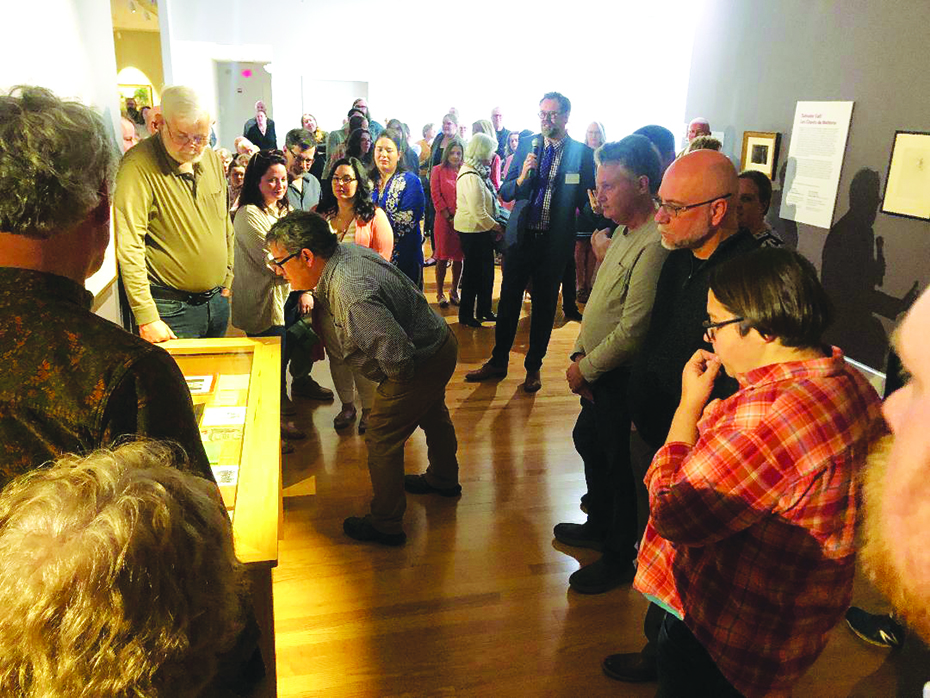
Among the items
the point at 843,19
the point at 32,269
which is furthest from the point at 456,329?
the point at 32,269

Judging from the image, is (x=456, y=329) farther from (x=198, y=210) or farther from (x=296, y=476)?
(x=198, y=210)

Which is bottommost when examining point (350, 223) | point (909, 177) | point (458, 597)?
point (458, 597)

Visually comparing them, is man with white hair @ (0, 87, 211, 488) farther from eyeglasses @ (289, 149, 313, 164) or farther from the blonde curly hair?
eyeglasses @ (289, 149, 313, 164)

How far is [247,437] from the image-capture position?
6.30 ft

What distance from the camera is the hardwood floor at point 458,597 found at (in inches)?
89.7

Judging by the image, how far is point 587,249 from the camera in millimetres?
7094

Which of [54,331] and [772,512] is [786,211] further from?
[54,331]

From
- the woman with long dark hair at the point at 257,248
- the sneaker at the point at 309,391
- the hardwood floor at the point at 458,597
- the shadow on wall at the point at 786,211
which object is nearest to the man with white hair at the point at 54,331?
the hardwood floor at the point at 458,597

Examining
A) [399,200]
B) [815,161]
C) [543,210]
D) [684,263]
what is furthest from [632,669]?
[399,200]

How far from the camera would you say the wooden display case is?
1.51 meters

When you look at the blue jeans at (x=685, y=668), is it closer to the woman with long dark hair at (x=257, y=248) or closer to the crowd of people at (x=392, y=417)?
the crowd of people at (x=392, y=417)

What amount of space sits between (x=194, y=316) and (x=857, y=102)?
12.3ft

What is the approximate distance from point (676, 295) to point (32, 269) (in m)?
1.80

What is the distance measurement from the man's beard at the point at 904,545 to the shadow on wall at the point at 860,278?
3.58 metres
